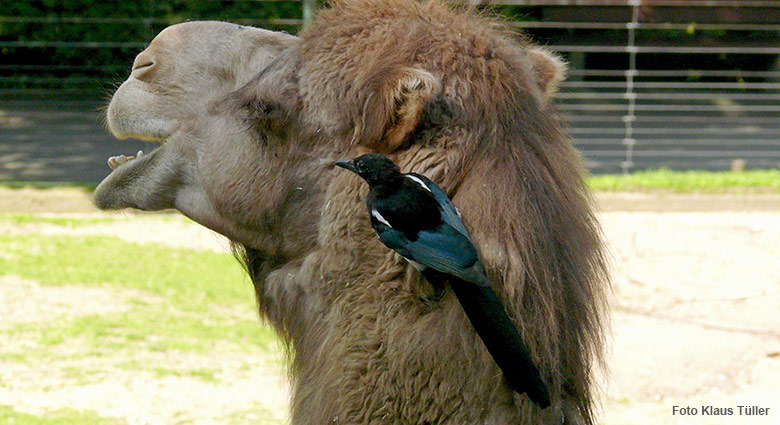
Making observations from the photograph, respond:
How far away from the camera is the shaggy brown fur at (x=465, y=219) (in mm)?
2049

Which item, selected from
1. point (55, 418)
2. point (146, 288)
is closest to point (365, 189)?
point (55, 418)

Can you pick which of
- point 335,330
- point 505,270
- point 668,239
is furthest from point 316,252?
point 668,239

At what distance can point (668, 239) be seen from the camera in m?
8.16

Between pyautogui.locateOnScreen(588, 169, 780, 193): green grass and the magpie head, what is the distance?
338 inches

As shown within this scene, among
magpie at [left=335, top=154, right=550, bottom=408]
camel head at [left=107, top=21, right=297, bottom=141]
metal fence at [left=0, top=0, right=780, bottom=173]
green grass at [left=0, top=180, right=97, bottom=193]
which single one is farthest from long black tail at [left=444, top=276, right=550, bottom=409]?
metal fence at [left=0, top=0, right=780, bottom=173]

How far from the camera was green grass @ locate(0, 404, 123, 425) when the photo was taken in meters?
4.33

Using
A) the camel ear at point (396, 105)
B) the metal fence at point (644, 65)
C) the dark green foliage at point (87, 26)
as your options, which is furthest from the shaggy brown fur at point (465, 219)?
the dark green foliage at point (87, 26)

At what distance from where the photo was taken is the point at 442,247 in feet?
6.38

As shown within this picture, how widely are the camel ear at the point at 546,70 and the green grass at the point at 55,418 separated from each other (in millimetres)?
2873

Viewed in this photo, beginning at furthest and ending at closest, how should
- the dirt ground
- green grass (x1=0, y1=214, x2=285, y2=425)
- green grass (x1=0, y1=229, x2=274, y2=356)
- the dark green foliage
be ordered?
the dark green foliage, green grass (x1=0, y1=229, x2=274, y2=356), green grass (x1=0, y1=214, x2=285, y2=425), the dirt ground

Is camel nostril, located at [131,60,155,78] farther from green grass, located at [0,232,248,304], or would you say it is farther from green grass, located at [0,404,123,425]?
green grass, located at [0,232,248,304]

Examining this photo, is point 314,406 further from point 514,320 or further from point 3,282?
point 3,282

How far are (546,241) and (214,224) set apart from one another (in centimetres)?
91

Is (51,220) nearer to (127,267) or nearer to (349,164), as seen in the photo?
(127,267)
